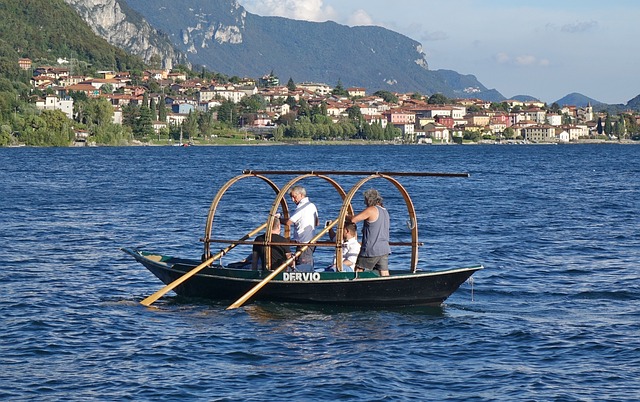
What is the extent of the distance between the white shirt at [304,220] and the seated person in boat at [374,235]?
1.39m

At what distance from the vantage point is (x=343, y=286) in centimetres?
2250

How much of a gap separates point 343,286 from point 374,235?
1.17 m

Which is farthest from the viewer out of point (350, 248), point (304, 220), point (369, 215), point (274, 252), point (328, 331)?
point (304, 220)

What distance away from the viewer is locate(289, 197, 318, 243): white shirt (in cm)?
2381

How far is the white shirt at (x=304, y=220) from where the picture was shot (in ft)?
78.1

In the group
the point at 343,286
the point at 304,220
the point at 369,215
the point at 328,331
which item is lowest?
the point at 328,331

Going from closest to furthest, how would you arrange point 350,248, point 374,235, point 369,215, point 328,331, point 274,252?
point 328,331, point 369,215, point 374,235, point 274,252, point 350,248

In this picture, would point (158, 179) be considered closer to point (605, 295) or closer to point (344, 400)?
point (605, 295)

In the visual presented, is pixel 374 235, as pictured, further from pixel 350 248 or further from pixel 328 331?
pixel 328 331

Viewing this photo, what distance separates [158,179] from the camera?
82062mm

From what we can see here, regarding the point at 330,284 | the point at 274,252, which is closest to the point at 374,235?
the point at 330,284

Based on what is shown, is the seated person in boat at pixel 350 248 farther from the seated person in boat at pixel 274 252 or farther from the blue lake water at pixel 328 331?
the blue lake water at pixel 328 331

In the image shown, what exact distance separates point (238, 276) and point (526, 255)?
12.7 m

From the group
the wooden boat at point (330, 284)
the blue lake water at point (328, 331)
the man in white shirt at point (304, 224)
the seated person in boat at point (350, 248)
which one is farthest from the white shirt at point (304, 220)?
the blue lake water at point (328, 331)
